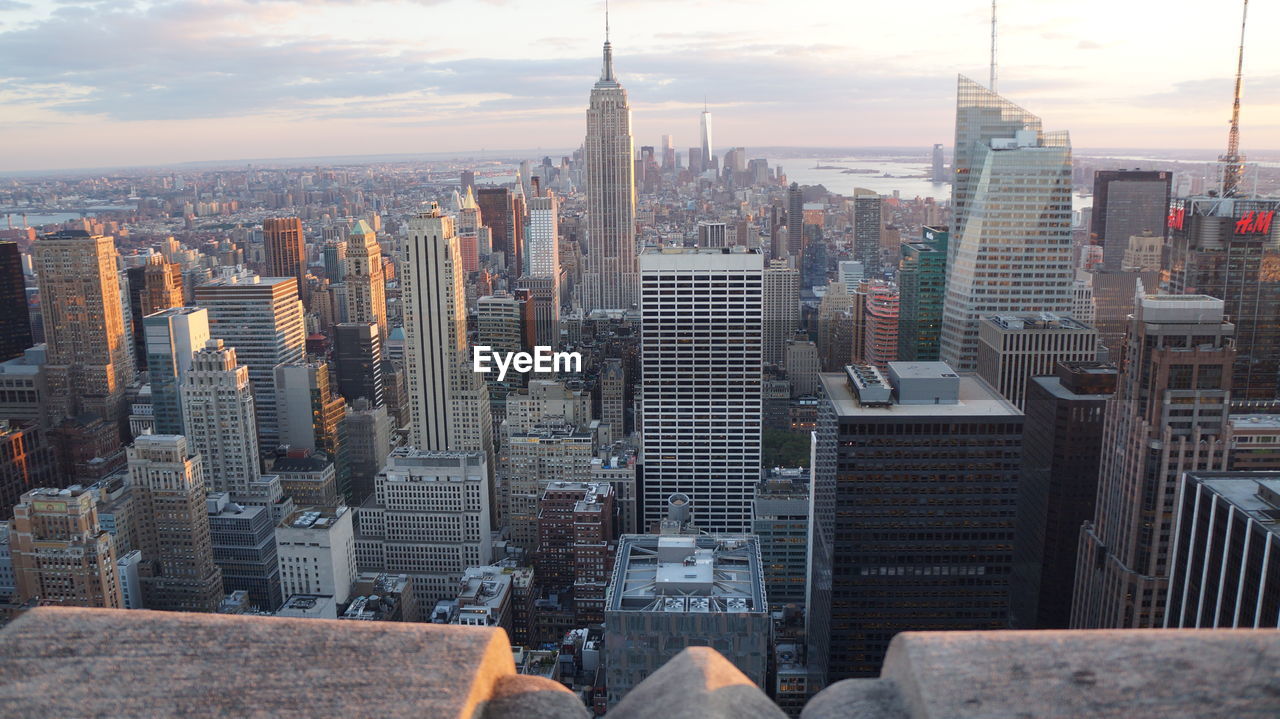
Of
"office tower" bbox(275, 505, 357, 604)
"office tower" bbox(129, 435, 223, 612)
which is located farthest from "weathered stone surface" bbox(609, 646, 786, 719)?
"office tower" bbox(129, 435, 223, 612)

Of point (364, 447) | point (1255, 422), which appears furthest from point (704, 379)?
point (1255, 422)

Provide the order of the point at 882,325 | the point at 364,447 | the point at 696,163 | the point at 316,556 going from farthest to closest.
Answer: the point at 696,163 → the point at 882,325 → the point at 364,447 → the point at 316,556

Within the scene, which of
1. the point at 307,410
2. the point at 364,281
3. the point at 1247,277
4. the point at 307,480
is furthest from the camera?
the point at 364,281

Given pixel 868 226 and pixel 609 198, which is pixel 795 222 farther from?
pixel 609 198

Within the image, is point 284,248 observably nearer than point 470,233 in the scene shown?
Yes

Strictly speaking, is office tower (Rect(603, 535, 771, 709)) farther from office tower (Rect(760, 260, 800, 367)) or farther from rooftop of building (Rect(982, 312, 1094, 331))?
office tower (Rect(760, 260, 800, 367))

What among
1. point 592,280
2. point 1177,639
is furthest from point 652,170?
point 1177,639
